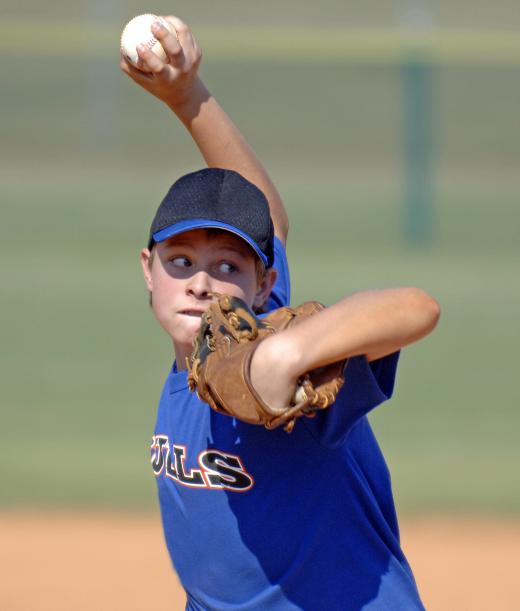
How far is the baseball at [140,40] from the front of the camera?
7.59ft

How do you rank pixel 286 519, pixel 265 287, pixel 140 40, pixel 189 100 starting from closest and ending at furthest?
pixel 286 519 < pixel 265 287 < pixel 140 40 < pixel 189 100

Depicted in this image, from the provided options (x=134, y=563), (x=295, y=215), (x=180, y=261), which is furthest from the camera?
(x=295, y=215)

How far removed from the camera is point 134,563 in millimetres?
4785

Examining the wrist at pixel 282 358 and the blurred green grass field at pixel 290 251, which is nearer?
the wrist at pixel 282 358

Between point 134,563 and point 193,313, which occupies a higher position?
point 134,563

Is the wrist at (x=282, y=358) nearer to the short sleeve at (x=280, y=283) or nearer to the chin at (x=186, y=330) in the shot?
the chin at (x=186, y=330)

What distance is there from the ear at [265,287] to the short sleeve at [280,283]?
0.66ft

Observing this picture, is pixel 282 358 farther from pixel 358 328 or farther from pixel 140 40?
pixel 140 40

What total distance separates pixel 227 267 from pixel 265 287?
16 cm

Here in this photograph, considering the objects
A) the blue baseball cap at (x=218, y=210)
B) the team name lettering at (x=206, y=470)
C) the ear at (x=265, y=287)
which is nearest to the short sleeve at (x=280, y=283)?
the ear at (x=265, y=287)

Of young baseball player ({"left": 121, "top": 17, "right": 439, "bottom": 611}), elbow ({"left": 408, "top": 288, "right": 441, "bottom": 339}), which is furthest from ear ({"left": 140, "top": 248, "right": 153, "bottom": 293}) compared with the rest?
elbow ({"left": 408, "top": 288, "right": 441, "bottom": 339})

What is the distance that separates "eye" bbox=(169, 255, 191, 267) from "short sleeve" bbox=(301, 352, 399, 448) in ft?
1.33

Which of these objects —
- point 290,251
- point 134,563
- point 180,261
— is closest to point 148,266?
point 180,261

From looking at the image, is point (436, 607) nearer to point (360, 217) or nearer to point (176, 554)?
point (176, 554)
